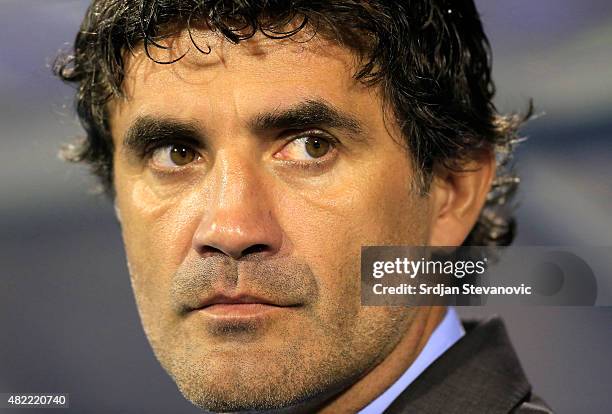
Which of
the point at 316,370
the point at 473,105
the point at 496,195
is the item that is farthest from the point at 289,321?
the point at 496,195

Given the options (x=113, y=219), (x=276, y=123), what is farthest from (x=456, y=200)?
(x=113, y=219)

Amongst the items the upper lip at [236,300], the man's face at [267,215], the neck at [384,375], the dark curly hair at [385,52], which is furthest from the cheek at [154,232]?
the neck at [384,375]

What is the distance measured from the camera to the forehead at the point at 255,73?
5.52ft

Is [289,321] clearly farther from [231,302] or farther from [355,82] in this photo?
[355,82]

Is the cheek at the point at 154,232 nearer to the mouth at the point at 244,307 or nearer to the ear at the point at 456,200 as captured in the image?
the mouth at the point at 244,307

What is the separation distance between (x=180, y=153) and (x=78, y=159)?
71 cm

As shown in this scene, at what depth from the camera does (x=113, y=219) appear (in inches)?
97.7

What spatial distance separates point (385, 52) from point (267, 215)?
1.29 feet

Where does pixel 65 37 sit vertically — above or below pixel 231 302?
above

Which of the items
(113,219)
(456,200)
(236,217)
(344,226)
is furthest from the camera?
(113,219)

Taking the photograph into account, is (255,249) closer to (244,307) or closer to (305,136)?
(244,307)

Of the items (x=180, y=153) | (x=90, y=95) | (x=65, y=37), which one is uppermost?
(x=65, y=37)

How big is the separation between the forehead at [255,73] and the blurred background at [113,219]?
1.75 ft

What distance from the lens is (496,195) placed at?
2381 millimetres
